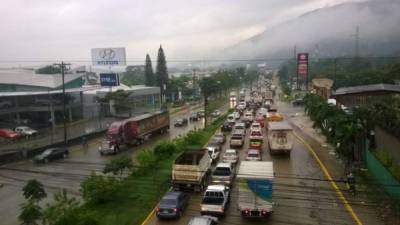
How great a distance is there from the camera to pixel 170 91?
11788cm

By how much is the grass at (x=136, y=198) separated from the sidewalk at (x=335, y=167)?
10.4 metres

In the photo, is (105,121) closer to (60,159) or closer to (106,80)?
(106,80)

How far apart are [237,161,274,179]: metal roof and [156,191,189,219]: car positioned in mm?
3431

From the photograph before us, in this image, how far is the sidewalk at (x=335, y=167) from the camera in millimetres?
22219

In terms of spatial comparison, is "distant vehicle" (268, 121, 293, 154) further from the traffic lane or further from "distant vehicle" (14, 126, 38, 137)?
"distant vehicle" (14, 126, 38, 137)

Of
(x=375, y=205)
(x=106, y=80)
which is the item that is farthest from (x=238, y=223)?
(x=106, y=80)

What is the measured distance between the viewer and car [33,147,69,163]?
3803 centimetres

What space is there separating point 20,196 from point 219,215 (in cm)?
1333

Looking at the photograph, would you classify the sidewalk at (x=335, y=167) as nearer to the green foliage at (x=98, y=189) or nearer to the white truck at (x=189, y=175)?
the white truck at (x=189, y=175)

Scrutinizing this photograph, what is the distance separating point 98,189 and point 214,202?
20.8 feet

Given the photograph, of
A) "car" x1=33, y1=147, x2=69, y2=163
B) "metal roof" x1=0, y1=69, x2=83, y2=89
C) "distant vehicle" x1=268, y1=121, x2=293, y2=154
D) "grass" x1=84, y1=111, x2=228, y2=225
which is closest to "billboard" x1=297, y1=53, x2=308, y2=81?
"metal roof" x1=0, y1=69, x2=83, y2=89

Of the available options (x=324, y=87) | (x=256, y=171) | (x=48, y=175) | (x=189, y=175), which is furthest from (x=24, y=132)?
(x=324, y=87)

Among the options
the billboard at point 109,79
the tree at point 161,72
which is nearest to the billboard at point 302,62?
the billboard at point 109,79

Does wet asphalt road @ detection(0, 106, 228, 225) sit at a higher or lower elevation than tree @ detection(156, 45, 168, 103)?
lower
